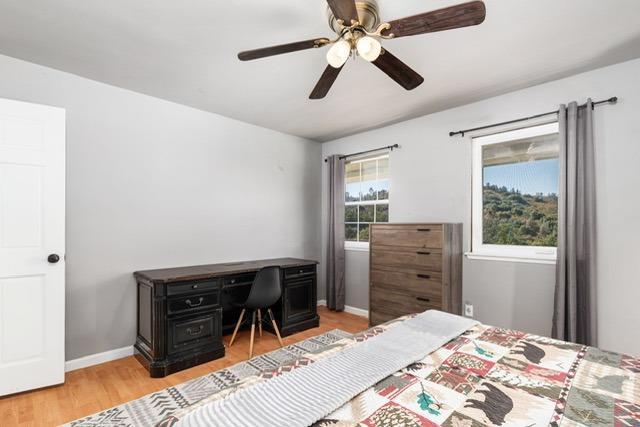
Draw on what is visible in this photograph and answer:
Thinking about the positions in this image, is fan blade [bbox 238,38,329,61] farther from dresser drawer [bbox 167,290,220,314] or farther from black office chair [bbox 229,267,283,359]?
dresser drawer [bbox 167,290,220,314]

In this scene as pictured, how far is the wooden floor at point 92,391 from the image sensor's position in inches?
79.0

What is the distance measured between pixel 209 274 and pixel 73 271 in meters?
1.11

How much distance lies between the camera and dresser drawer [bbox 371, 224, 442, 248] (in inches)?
121

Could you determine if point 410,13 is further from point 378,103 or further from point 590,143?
point 590,143

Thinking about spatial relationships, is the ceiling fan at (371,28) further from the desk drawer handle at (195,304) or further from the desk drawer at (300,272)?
the desk drawer at (300,272)

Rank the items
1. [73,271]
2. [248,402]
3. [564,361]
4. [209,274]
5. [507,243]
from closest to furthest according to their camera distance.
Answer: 1. [248,402]
2. [564,361]
3. [73,271]
4. [209,274]
5. [507,243]

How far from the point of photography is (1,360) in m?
2.17

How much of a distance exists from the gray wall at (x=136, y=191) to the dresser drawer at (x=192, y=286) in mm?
613

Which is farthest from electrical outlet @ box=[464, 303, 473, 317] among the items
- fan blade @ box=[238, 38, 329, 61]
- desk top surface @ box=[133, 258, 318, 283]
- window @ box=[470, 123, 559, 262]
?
fan blade @ box=[238, 38, 329, 61]

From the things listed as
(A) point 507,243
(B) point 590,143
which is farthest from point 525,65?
(A) point 507,243

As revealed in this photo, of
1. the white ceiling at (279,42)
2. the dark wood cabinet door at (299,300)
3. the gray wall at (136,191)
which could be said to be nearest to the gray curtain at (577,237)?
the white ceiling at (279,42)

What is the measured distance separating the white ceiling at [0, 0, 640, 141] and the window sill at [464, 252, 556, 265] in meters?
1.57

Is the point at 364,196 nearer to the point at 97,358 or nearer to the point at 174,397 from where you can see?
the point at 174,397

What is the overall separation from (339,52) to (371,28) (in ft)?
1.41
